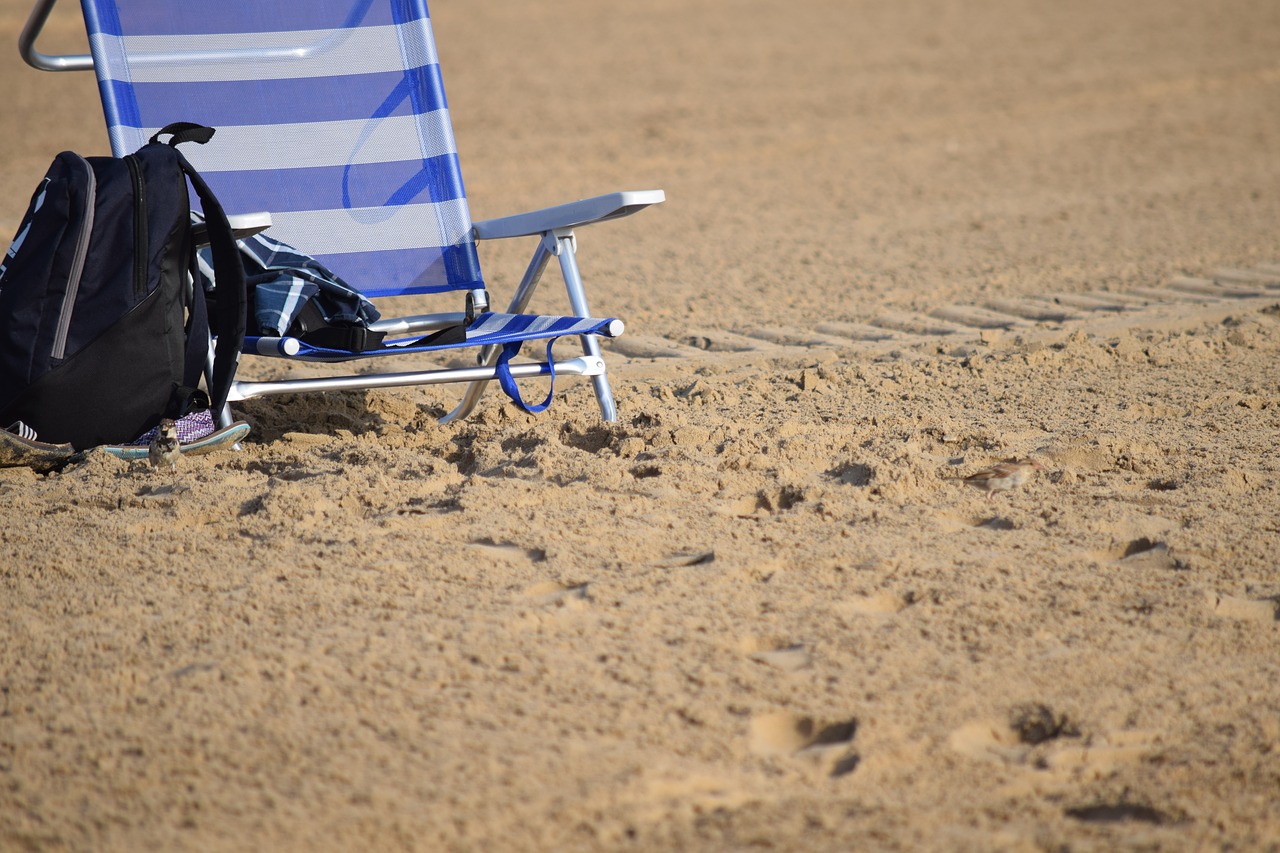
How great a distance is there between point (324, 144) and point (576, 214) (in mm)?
992

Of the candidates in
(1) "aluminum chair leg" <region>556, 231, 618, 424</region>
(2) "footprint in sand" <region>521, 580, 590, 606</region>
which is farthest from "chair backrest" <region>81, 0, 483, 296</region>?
(2) "footprint in sand" <region>521, 580, 590, 606</region>

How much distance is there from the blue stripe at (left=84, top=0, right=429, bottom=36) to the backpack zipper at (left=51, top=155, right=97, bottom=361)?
2.79 feet

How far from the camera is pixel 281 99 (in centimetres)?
343

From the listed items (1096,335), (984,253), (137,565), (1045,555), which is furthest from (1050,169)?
(137,565)

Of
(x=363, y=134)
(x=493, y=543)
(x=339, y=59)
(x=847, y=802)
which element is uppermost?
(x=339, y=59)

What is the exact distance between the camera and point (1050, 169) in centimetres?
762

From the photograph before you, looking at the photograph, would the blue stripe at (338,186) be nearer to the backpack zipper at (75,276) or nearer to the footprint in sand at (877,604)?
the backpack zipper at (75,276)

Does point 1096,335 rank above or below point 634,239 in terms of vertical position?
below

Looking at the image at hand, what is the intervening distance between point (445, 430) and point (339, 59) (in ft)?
4.14

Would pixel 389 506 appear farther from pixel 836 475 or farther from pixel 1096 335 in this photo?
pixel 1096 335

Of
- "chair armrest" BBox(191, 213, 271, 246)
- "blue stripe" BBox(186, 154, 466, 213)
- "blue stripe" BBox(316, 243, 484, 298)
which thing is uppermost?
"blue stripe" BBox(186, 154, 466, 213)

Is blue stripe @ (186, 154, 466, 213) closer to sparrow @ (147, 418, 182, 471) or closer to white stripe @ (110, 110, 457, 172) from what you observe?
white stripe @ (110, 110, 457, 172)

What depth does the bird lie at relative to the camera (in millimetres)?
2615

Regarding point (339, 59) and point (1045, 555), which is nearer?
point (1045, 555)
